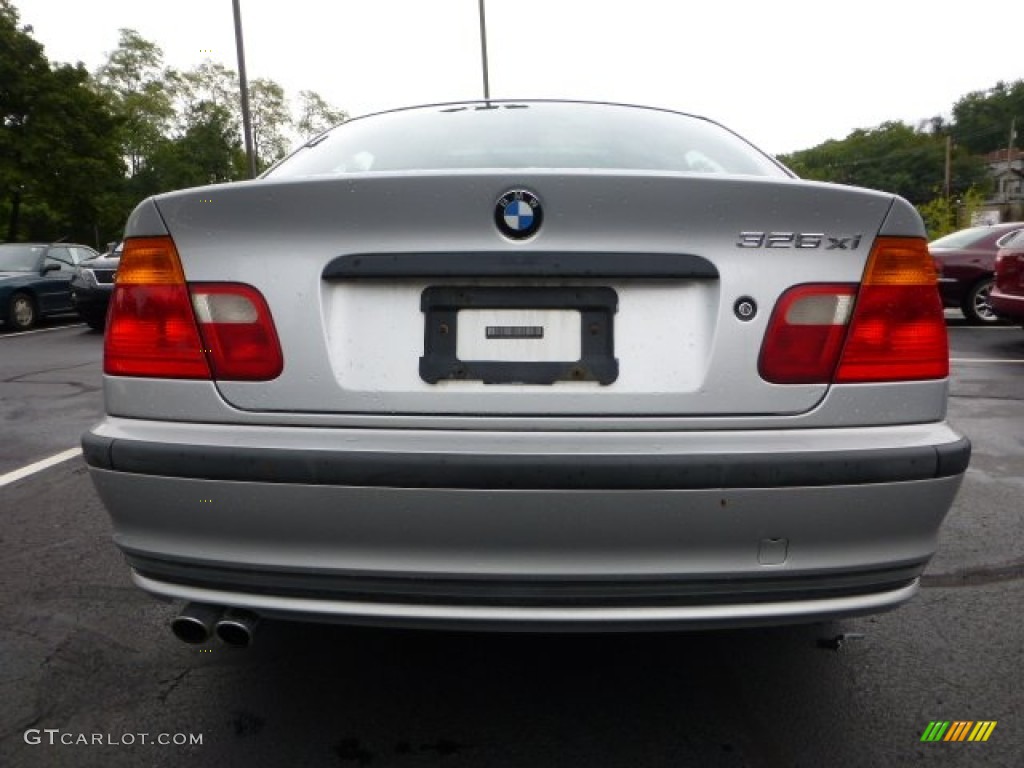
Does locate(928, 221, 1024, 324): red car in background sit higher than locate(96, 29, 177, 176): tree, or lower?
lower

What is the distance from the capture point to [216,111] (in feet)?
139

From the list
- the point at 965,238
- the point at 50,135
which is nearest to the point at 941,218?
the point at 965,238

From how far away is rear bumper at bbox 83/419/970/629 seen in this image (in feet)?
5.05

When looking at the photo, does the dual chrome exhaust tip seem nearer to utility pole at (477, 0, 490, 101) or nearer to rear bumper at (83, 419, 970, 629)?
rear bumper at (83, 419, 970, 629)

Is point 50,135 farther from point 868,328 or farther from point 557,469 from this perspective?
point 868,328

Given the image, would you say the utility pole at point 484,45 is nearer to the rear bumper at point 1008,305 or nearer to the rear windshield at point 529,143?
the rear bumper at point 1008,305

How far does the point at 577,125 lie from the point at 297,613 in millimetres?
1661

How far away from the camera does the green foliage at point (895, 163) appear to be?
265ft

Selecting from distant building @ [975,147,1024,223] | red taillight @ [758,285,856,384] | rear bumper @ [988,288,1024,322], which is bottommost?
rear bumper @ [988,288,1024,322]

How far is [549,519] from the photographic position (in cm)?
155

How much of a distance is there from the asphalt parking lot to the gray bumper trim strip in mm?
671

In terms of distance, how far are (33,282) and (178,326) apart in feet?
43.3

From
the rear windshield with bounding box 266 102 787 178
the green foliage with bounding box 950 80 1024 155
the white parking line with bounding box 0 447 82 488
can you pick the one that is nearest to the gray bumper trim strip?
the rear windshield with bounding box 266 102 787 178

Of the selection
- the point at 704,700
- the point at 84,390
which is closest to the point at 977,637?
the point at 704,700
